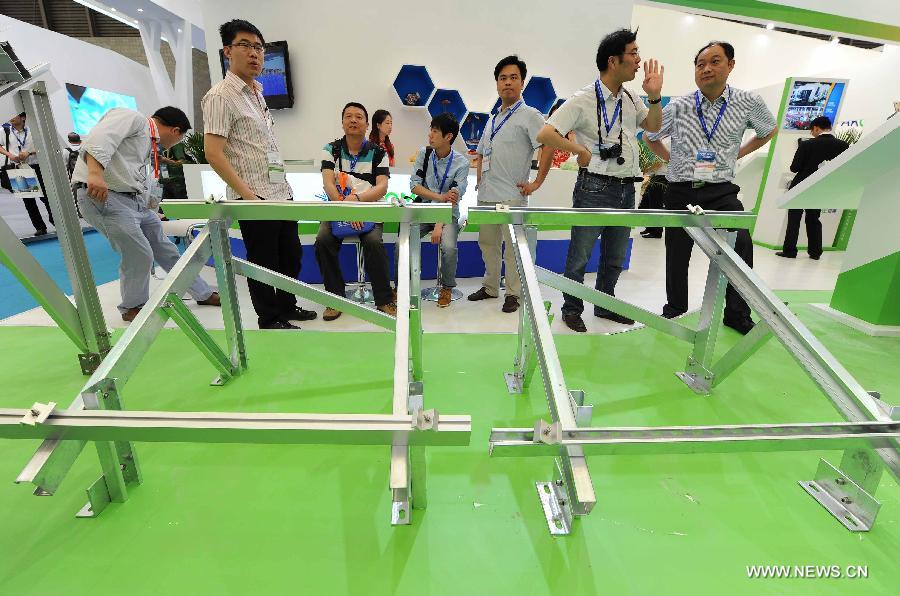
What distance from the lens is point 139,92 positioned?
33.7 ft

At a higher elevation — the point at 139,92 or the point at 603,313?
the point at 139,92

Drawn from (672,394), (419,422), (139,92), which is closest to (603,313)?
(672,394)

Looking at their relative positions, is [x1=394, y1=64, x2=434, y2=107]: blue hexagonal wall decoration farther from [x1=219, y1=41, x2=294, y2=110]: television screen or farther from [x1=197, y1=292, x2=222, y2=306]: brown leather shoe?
[x1=197, y1=292, x2=222, y2=306]: brown leather shoe

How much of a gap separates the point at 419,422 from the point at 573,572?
0.61 meters

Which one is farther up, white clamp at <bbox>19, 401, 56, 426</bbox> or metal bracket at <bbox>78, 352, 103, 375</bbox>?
white clamp at <bbox>19, 401, 56, 426</bbox>

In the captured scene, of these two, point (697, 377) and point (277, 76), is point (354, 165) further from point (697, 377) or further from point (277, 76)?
point (277, 76)

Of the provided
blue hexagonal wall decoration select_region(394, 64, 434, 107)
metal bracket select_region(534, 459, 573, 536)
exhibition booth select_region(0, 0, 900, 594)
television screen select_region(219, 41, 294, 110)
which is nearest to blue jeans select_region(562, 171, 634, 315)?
exhibition booth select_region(0, 0, 900, 594)

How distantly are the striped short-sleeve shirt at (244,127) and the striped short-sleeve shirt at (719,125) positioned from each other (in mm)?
2303

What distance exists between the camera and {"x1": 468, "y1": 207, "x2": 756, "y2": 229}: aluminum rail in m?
1.76

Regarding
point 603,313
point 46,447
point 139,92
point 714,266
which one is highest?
point 139,92

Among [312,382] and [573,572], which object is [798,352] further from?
[312,382]

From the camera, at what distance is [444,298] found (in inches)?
140

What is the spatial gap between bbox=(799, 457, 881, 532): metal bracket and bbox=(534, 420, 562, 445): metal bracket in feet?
3.33

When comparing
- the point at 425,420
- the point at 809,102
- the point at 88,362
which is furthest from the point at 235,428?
the point at 809,102
